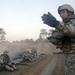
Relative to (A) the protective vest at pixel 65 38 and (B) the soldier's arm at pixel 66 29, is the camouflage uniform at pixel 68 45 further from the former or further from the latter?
(B) the soldier's arm at pixel 66 29

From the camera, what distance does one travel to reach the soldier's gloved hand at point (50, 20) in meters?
3.29

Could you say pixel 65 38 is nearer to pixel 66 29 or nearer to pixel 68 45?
pixel 68 45

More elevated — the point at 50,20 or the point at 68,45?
the point at 50,20

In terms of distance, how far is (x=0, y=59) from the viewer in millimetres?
18078

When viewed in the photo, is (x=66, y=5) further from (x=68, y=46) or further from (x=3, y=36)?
(x=3, y=36)

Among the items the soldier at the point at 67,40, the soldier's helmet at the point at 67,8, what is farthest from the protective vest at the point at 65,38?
the soldier's helmet at the point at 67,8

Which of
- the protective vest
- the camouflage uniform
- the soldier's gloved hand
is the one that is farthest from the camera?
the camouflage uniform

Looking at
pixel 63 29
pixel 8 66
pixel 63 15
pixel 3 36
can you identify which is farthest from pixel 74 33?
pixel 3 36

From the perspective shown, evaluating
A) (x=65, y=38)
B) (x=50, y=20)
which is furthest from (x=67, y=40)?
(x=50, y=20)

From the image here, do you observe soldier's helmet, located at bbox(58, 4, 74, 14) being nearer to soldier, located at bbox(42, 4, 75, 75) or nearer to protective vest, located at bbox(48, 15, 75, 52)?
soldier, located at bbox(42, 4, 75, 75)

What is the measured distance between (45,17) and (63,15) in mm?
519

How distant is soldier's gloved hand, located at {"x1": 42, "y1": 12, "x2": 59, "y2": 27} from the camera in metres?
3.29

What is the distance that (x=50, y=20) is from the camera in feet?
10.9

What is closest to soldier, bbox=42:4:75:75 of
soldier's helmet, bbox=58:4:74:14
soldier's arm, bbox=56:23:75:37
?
soldier's helmet, bbox=58:4:74:14
